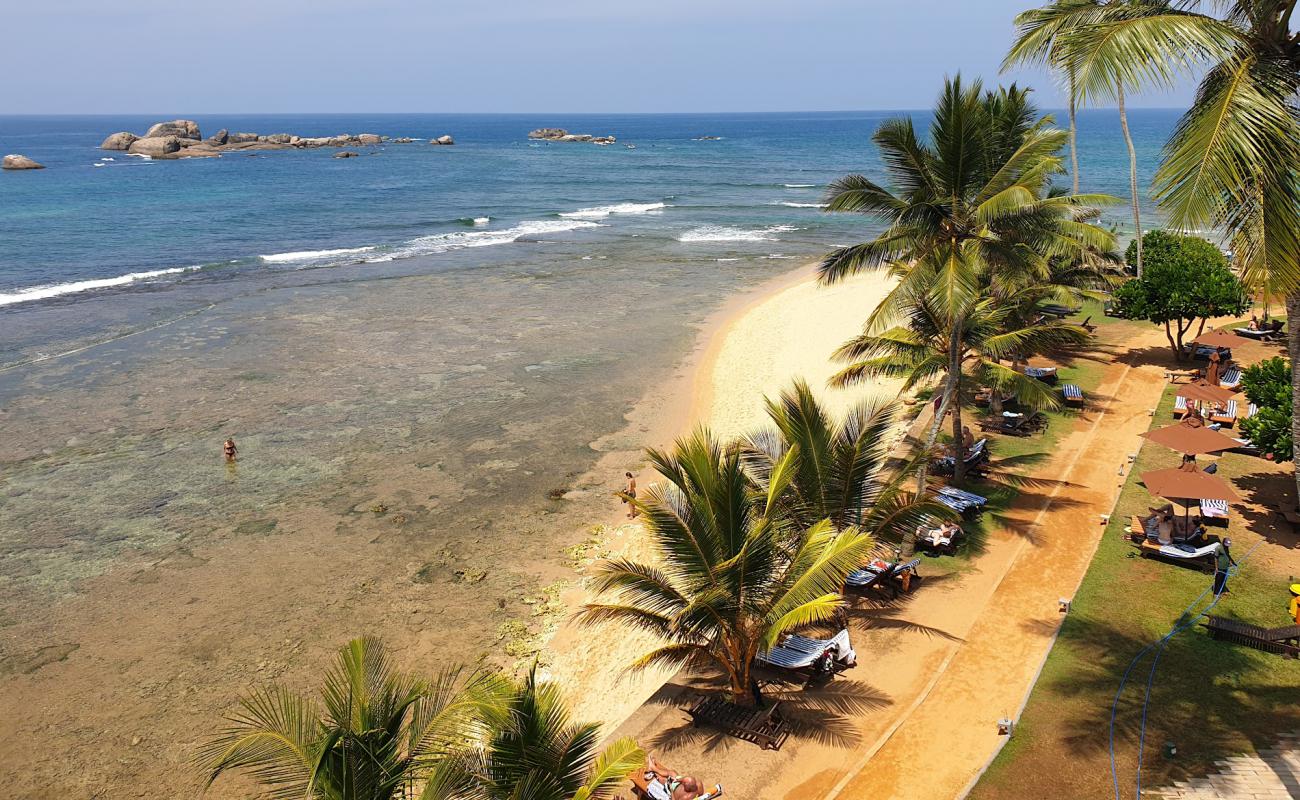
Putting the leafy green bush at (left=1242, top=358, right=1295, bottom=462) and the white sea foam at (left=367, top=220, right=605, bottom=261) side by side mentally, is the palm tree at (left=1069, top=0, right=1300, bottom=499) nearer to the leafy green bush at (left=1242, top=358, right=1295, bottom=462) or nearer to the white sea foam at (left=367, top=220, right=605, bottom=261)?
the leafy green bush at (left=1242, top=358, right=1295, bottom=462)

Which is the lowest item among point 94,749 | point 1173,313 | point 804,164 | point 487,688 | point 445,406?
point 94,749

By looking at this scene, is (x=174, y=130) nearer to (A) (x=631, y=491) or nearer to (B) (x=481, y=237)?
(B) (x=481, y=237)

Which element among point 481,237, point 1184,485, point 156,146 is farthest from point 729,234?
point 156,146

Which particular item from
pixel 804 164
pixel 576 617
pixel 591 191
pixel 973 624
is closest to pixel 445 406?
pixel 576 617

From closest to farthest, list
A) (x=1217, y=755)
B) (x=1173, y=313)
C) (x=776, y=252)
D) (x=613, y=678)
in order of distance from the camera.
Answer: (x=1217, y=755), (x=613, y=678), (x=1173, y=313), (x=776, y=252)

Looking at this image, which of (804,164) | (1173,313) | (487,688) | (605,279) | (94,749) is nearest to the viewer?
(487,688)

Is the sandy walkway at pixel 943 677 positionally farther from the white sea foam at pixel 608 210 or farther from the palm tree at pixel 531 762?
the white sea foam at pixel 608 210

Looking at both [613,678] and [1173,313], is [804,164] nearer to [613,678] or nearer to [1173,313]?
[1173,313]
